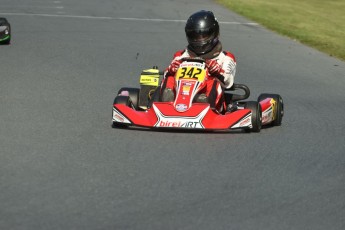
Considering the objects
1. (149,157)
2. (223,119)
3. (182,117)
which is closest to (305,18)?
(223,119)

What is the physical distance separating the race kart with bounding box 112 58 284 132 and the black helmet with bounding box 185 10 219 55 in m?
0.45

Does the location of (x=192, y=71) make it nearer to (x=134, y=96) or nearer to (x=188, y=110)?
(x=188, y=110)

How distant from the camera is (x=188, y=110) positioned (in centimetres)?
876

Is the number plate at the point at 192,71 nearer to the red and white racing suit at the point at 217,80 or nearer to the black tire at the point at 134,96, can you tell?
the red and white racing suit at the point at 217,80

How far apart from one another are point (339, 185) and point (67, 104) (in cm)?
413

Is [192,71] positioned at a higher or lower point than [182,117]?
higher

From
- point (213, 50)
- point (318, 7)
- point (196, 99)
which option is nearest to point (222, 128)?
point (196, 99)

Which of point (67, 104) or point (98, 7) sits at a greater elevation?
point (67, 104)

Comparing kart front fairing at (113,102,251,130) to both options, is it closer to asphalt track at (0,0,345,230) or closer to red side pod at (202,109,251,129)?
red side pod at (202,109,251,129)

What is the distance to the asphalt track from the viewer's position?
595 cm

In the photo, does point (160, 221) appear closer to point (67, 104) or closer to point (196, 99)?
point (196, 99)

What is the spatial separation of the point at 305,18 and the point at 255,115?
43.0 ft

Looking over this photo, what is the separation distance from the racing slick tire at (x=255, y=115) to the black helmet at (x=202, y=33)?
39.4 inches

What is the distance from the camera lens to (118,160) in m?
7.46
